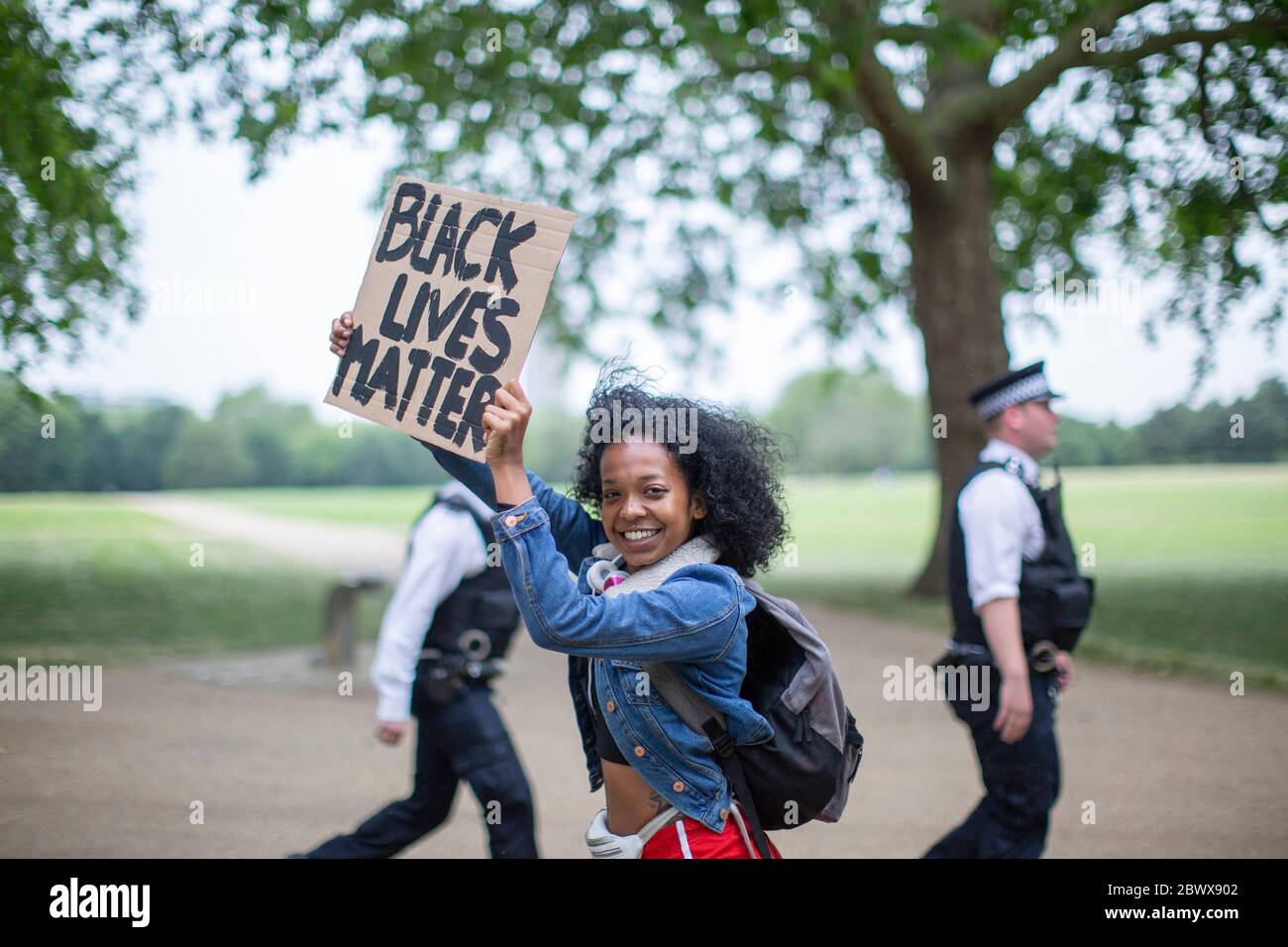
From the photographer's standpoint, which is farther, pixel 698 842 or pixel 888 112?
pixel 888 112

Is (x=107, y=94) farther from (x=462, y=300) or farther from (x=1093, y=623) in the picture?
(x=1093, y=623)

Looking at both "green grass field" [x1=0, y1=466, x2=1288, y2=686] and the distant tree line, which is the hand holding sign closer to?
the distant tree line

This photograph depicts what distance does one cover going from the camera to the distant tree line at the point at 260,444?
938 cm

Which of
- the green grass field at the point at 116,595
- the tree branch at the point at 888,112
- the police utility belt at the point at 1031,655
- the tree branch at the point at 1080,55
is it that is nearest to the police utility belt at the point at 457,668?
the police utility belt at the point at 1031,655

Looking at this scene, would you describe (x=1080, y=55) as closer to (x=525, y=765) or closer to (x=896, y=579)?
(x=525, y=765)

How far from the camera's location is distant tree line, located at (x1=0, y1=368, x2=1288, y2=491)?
9.38 meters

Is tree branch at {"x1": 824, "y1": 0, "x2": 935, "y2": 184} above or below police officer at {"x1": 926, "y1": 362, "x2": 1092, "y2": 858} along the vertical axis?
above

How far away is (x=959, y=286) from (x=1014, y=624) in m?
9.31

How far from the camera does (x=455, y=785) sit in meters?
4.40

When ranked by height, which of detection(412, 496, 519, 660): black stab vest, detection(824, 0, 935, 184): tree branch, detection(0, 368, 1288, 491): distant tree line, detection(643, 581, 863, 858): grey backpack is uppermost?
detection(824, 0, 935, 184): tree branch

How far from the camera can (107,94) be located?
9109 millimetres

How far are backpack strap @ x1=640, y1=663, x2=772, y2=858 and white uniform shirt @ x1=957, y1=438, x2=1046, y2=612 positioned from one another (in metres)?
1.85

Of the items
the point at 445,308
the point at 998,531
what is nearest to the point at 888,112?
the point at 998,531

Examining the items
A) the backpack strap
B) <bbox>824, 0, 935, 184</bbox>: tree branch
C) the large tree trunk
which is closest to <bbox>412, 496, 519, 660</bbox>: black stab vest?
the backpack strap
